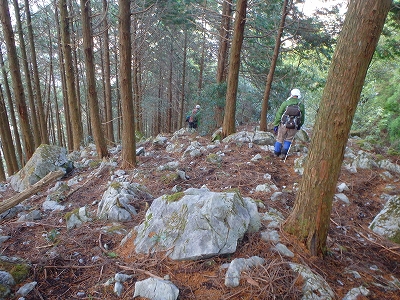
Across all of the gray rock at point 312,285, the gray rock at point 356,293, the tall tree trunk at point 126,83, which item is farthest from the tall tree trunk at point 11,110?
the gray rock at point 356,293

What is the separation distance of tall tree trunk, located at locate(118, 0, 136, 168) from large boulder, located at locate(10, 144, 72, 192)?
7.67 feet


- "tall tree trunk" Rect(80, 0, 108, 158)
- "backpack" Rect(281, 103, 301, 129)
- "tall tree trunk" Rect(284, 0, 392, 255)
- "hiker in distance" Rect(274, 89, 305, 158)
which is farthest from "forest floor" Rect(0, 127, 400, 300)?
"tall tree trunk" Rect(80, 0, 108, 158)

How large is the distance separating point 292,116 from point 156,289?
17.0 feet

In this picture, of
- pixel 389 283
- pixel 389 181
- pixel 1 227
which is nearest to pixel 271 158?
pixel 389 181

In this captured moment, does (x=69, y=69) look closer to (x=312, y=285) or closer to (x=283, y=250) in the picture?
(x=283, y=250)

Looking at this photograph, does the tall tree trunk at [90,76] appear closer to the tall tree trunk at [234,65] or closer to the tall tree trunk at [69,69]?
the tall tree trunk at [69,69]

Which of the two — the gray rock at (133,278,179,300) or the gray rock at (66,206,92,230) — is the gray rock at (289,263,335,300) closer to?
the gray rock at (133,278,179,300)

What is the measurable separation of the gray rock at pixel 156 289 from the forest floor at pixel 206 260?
0.28 ft

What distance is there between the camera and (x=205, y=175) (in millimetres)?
5480

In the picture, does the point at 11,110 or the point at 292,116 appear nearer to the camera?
the point at 292,116

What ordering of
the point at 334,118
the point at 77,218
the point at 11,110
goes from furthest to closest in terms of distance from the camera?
the point at 11,110, the point at 77,218, the point at 334,118

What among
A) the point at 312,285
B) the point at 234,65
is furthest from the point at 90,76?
the point at 312,285

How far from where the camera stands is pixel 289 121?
6.11m

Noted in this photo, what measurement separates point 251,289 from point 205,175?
134 inches
